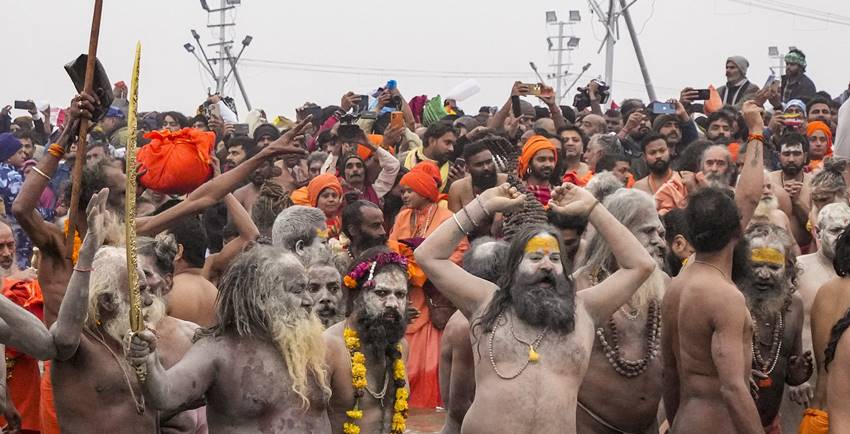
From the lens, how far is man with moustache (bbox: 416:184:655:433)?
625 centimetres

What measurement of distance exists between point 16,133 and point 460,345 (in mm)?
10874

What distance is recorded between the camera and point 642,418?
23.2ft

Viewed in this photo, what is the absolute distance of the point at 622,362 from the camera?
7.02 metres

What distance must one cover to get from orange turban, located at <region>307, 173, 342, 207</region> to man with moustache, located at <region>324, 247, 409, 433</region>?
350 cm

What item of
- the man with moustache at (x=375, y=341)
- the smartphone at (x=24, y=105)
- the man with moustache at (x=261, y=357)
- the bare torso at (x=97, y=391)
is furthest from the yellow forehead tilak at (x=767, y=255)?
the smartphone at (x=24, y=105)

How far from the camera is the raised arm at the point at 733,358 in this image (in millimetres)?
6363

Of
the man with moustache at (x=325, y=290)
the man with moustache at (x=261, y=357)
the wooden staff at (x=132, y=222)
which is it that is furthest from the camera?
the man with moustache at (x=325, y=290)

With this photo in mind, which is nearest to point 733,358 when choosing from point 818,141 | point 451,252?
point 451,252

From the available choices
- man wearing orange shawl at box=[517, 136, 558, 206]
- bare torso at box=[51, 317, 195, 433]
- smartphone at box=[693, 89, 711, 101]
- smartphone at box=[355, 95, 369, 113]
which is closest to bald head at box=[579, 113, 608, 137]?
smartphone at box=[693, 89, 711, 101]

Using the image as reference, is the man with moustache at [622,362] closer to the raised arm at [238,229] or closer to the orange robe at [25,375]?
the raised arm at [238,229]

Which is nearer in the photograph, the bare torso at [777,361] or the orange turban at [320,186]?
the bare torso at [777,361]

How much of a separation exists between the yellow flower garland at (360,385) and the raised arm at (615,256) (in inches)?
44.1

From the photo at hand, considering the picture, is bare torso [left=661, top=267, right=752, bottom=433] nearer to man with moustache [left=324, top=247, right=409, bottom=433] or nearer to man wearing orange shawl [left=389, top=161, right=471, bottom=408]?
man with moustache [left=324, top=247, right=409, bottom=433]

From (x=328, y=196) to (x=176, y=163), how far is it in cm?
233
